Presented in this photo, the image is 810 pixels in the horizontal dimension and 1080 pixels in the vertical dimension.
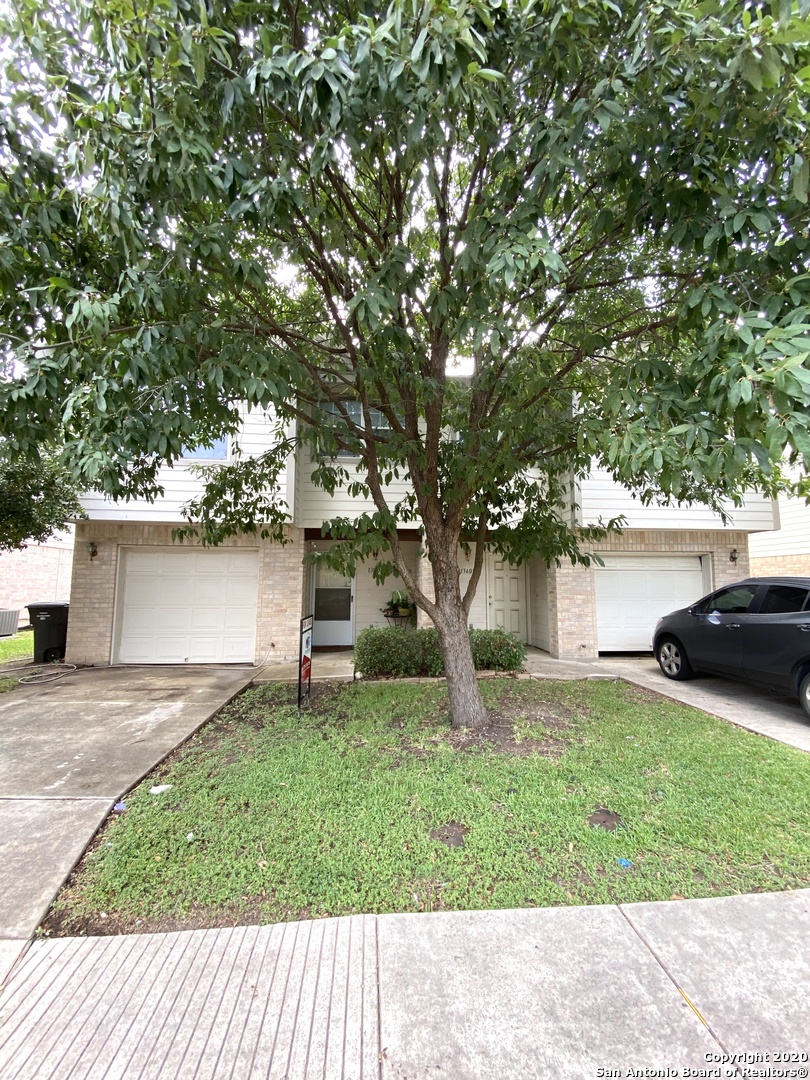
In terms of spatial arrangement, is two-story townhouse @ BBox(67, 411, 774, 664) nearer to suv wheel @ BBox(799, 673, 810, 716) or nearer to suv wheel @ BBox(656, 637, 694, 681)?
suv wheel @ BBox(656, 637, 694, 681)

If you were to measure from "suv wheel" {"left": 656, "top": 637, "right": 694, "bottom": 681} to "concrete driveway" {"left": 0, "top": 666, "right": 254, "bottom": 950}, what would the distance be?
6.23 metres

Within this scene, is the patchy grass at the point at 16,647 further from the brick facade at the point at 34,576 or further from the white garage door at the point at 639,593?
the white garage door at the point at 639,593

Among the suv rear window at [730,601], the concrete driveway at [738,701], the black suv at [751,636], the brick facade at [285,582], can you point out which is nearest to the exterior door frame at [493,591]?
the brick facade at [285,582]

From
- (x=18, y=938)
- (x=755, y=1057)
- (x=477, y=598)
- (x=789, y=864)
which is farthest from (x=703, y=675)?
(x=18, y=938)

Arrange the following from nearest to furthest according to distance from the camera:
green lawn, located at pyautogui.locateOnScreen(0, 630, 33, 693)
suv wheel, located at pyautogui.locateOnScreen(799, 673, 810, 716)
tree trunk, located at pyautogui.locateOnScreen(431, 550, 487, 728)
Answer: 1. tree trunk, located at pyautogui.locateOnScreen(431, 550, 487, 728)
2. suv wheel, located at pyautogui.locateOnScreen(799, 673, 810, 716)
3. green lawn, located at pyautogui.locateOnScreen(0, 630, 33, 693)

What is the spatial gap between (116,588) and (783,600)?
985cm

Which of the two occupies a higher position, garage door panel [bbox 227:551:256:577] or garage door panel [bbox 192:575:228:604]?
garage door panel [bbox 227:551:256:577]

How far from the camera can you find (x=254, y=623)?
8.66 meters

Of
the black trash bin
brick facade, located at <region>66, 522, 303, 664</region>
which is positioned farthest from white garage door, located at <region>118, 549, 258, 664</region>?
the black trash bin

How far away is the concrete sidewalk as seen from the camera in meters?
1.60

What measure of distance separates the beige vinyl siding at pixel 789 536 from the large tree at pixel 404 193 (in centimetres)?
1038

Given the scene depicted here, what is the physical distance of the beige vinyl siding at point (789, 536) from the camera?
11.4 meters

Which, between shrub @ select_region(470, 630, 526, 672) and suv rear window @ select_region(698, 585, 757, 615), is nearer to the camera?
suv rear window @ select_region(698, 585, 757, 615)

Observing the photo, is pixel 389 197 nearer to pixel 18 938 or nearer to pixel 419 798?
pixel 419 798
